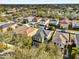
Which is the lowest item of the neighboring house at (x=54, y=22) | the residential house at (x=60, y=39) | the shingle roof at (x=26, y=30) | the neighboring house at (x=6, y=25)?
the residential house at (x=60, y=39)

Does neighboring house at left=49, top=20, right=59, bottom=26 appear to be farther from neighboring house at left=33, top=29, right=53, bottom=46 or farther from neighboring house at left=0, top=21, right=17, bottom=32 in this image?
neighboring house at left=0, top=21, right=17, bottom=32

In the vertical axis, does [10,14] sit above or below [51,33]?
above

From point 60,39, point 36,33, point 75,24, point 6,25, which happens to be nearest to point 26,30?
point 36,33

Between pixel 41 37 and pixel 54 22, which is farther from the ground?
pixel 54 22

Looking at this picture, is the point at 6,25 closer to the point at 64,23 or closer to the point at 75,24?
the point at 64,23

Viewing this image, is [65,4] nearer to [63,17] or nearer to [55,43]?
[63,17]

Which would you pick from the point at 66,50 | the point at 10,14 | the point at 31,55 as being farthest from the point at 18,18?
the point at 66,50

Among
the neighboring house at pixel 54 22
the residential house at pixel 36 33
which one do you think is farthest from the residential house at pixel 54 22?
the residential house at pixel 36 33

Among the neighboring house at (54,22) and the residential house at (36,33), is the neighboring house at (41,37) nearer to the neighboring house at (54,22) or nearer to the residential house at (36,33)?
the residential house at (36,33)

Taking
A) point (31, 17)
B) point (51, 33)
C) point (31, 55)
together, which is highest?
point (31, 17)

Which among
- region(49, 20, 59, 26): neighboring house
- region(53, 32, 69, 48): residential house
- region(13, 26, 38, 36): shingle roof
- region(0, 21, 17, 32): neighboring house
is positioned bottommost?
region(53, 32, 69, 48): residential house

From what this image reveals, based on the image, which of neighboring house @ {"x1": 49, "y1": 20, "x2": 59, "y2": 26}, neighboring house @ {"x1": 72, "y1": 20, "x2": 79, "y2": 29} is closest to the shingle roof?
neighboring house @ {"x1": 49, "y1": 20, "x2": 59, "y2": 26}
